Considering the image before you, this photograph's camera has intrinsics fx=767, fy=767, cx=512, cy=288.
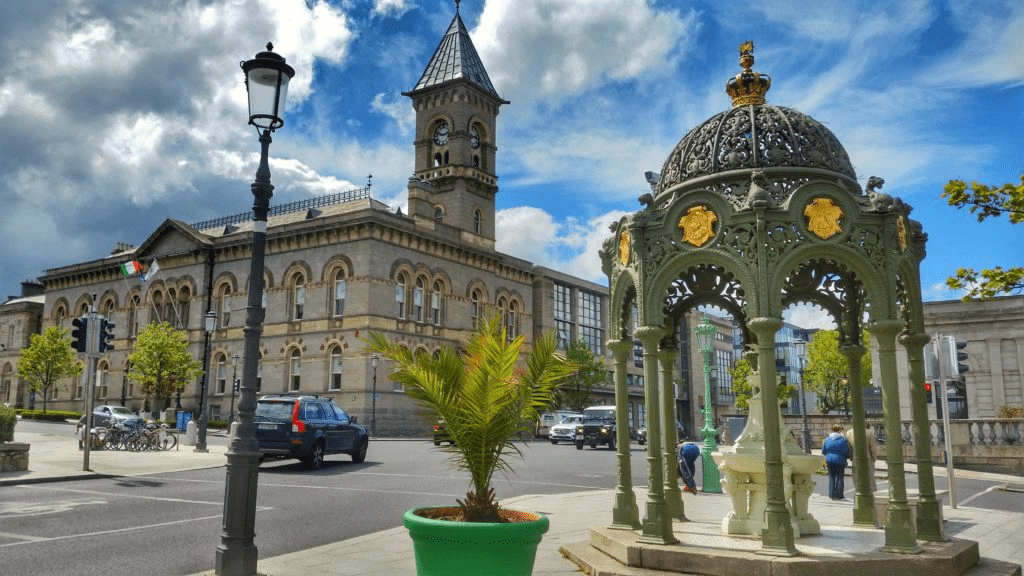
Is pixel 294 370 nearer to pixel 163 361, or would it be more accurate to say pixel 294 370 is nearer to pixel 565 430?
pixel 163 361

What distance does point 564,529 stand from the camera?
35.0ft

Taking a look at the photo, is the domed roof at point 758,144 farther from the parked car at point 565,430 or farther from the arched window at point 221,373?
the arched window at point 221,373

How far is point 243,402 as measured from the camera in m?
7.57

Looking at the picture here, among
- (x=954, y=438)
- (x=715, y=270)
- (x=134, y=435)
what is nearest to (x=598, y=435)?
(x=954, y=438)

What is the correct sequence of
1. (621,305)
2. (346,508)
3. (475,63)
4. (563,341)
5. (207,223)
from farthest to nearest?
1. (563,341)
2. (475,63)
3. (207,223)
4. (346,508)
5. (621,305)

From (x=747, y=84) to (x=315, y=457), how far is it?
14996 mm

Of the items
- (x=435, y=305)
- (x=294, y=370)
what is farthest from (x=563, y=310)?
(x=294, y=370)

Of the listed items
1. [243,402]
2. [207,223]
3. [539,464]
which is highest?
[207,223]

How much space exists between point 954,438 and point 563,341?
40403 mm

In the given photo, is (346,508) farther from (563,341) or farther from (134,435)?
(563,341)

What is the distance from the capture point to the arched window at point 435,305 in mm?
48225

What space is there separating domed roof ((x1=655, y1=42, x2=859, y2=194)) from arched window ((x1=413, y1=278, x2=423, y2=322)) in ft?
127

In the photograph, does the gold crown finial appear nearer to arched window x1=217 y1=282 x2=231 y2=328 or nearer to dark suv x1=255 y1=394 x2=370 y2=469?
dark suv x1=255 y1=394 x2=370 y2=469

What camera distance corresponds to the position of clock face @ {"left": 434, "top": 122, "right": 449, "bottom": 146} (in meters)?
57.5
